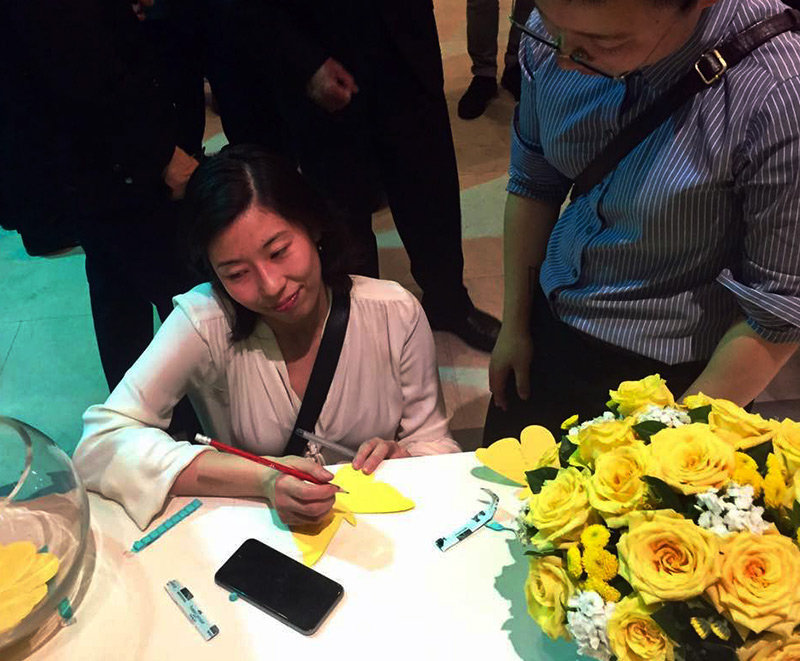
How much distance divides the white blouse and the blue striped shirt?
0.33m

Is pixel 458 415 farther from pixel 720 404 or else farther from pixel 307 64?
pixel 720 404

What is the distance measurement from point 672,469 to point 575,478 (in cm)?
11

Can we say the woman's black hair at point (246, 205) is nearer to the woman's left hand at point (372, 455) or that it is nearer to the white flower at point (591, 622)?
the woman's left hand at point (372, 455)

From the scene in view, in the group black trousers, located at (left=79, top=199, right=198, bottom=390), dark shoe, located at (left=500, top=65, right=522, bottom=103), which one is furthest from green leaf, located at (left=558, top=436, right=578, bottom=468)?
dark shoe, located at (left=500, top=65, right=522, bottom=103)

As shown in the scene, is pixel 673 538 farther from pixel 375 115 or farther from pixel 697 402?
pixel 375 115

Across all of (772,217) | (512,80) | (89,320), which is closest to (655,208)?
(772,217)

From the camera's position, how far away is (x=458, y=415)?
7.14 feet

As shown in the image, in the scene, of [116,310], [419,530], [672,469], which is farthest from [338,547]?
[116,310]

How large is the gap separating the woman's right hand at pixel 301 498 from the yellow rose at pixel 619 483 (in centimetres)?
37

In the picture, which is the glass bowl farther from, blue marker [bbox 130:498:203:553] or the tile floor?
the tile floor

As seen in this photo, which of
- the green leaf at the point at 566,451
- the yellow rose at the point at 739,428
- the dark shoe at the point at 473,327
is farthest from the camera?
the dark shoe at the point at 473,327

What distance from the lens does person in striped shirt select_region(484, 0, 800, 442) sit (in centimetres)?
77

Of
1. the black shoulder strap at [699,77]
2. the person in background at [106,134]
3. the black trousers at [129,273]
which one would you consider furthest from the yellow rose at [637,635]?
the person in background at [106,134]

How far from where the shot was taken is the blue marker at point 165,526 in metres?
0.95
